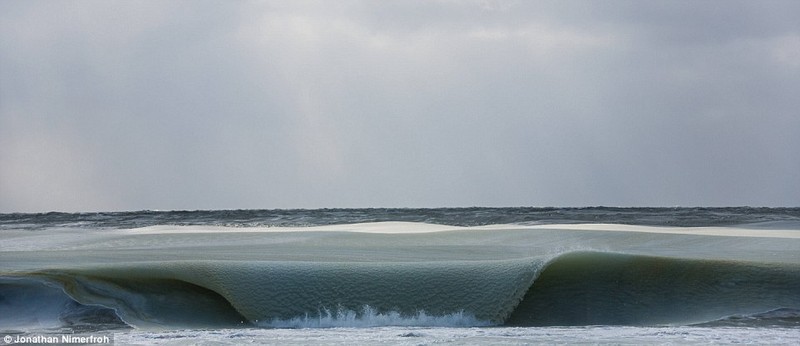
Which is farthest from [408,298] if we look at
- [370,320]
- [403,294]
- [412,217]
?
[412,217]

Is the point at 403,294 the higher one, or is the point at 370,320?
the point at 403,294

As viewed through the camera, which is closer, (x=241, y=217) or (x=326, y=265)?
(x=326, y=265)

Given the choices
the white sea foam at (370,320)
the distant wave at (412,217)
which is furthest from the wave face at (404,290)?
the distant wave at (412,217)

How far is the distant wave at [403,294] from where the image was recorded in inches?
438

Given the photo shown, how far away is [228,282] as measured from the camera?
11711mm

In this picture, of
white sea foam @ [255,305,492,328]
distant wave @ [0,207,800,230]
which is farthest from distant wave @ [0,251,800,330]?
distant wave @ [0,207,800,230]

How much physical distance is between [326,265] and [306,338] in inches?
100

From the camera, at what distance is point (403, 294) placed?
11.4 meters

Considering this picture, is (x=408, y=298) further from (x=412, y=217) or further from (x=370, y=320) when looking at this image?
(x=412, y=217)

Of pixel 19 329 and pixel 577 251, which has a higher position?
pixel 577 251

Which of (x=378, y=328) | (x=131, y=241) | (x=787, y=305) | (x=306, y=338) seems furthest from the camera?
(x=131, y=241)

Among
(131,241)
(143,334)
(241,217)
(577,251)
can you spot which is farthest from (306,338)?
(241,217)

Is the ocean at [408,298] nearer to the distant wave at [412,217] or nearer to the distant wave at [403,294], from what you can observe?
the distant wave at [403,294]

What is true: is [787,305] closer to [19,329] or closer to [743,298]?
[743,298]
